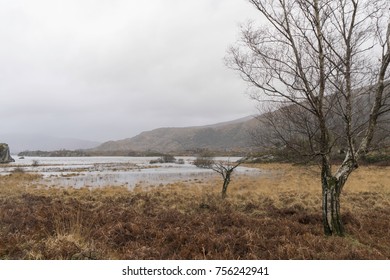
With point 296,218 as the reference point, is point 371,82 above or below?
above

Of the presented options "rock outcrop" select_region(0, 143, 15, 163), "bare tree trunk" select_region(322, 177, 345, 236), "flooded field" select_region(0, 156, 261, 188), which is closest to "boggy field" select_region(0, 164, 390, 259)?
"bare tree trunk" select_region(322, 177, 345, 236)

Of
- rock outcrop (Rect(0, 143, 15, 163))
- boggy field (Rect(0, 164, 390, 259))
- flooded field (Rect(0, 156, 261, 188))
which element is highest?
rock outcrop (Rect(0, 143, 15, 163))

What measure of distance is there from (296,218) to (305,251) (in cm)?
414

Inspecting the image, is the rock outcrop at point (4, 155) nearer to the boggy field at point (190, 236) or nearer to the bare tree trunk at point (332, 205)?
the boggy field at point (190, 236)

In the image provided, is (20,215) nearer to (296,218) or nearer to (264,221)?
(264,221)

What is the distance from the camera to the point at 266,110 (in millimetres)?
7953

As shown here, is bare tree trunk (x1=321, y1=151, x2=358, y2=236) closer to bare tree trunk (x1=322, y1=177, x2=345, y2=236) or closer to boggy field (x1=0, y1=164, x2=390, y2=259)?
bare tree trunk (x1=322, y1=177, x2=345, y2=236)

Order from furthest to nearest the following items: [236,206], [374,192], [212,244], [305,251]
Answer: [374,192] < [236,206] < [212,244] < [305,251]

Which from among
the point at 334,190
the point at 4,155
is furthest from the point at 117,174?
the point at 4,155

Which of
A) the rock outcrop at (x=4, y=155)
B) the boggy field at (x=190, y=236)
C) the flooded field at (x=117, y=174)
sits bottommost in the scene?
the flooded field at (x=117, y=174)

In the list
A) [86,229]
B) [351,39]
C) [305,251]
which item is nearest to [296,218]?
[305,251]

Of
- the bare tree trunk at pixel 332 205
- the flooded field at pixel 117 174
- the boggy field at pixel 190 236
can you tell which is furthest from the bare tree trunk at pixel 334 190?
the flooded field at pixel 117 174

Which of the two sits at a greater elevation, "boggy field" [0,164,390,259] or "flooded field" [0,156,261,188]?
"boggy field" [0,164,390,259]

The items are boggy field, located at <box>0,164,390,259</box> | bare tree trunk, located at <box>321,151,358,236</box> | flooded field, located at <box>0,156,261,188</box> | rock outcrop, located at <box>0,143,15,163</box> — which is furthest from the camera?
rock outcrop, located at <box>0,143,15,163</box>
